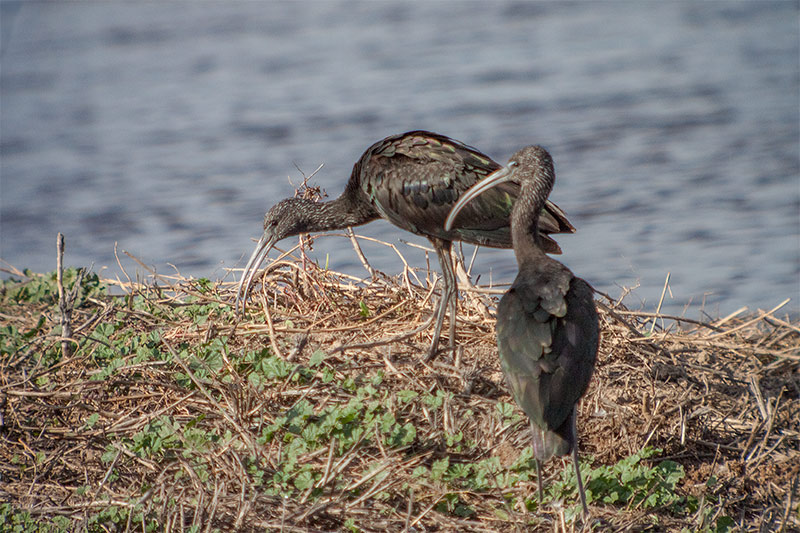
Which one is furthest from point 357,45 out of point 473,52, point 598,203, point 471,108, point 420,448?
point 420,448

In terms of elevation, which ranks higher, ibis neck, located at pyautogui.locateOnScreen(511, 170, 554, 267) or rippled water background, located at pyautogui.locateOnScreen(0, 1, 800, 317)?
ibis neck, located at pyautogui.locateOnScreen(511, 170, 554, 267)

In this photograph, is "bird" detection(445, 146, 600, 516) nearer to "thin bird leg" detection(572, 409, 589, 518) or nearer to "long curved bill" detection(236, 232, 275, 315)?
"thin bird leg" detection(572, 409, 589, 518)

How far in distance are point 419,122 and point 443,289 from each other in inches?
283

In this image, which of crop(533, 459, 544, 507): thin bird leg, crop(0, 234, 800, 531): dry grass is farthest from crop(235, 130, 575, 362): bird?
crop(533, 459, 544, 507): thin bird leg

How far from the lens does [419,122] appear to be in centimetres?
1193

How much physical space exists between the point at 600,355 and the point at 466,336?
68cm

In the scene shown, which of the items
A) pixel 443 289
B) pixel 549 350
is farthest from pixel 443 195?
pixel 549 350

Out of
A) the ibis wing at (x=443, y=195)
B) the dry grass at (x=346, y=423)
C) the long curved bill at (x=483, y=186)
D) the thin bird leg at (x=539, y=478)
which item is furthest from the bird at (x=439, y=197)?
the thin bird leg at (x=539, y=478)

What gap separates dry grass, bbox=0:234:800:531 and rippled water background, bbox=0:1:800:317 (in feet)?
3.95

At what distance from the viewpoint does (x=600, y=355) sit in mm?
4770

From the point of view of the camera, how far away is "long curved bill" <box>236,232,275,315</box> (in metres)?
5.17

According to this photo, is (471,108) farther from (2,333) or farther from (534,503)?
(534,503)

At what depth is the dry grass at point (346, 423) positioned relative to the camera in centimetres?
391

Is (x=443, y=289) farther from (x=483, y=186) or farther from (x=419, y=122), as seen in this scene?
(x=419, y=122)
